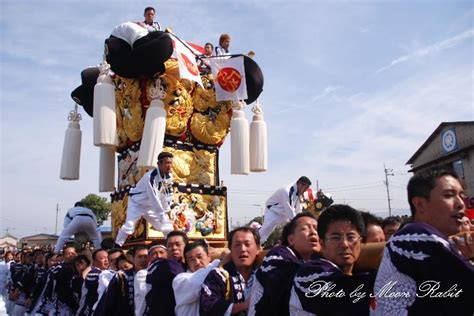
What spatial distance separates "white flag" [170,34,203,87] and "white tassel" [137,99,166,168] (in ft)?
3.27

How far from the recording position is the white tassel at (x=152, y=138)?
29.5ft

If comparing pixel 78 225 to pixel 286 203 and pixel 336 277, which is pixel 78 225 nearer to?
pixel 286 203

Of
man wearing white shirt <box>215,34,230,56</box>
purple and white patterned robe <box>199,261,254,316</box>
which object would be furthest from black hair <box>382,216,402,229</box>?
man wearing white shirt <box>215,34,230,56</box>

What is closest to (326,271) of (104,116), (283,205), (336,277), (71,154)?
(336,277)

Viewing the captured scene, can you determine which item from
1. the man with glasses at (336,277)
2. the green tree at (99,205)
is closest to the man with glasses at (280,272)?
the man with glasses at (336,277)

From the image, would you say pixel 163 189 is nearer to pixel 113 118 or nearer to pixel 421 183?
pixel 113 118

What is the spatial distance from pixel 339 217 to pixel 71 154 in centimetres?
959

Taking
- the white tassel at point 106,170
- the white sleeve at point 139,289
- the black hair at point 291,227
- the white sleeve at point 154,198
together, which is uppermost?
the white tassel at point 106,170

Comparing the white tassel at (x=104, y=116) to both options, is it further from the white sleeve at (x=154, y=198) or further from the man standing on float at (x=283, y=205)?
the man standing on float at (x=283, y=205)

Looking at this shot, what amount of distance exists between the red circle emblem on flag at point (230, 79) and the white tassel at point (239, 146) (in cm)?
75

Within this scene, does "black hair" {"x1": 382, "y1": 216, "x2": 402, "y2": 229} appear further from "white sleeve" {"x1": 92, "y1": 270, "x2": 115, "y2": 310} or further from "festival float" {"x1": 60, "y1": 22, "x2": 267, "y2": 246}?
"festival float" {"x1": 60, "y1": 22, "x2": 267, "y2": 246}

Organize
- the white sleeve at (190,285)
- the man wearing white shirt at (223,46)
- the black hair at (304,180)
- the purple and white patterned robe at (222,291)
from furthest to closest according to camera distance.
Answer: the man wearing white shirt at (223,46) → the black hair at (304,180) → the white sleeve at (190,285) → the purple and white patterned robe at (222,291)

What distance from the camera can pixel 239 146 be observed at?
1020cm

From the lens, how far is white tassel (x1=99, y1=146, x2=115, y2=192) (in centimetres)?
1101
